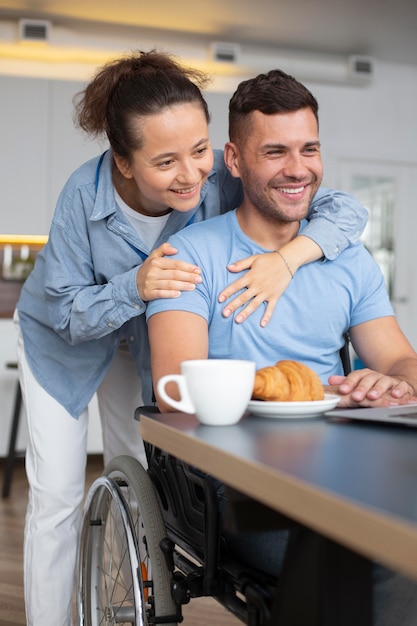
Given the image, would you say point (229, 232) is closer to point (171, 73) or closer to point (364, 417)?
point (171, 73)

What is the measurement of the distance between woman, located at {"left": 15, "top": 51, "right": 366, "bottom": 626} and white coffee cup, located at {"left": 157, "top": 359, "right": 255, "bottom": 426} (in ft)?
1.56

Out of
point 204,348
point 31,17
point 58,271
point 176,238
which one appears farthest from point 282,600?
point 31,17

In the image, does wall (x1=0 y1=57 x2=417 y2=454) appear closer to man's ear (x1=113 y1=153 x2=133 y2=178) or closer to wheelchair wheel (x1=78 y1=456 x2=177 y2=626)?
man's ear (x1=113 y1=153 x2=133 y2=178)

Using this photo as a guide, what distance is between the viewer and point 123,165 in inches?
66.3

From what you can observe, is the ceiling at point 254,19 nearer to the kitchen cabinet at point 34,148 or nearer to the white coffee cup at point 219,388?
the kitchen cabinet at point 34,148

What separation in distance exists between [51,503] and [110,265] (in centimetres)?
58

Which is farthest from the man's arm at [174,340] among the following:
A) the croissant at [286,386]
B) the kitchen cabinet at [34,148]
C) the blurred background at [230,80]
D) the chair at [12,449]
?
the kitchen cabinet at [34,148]

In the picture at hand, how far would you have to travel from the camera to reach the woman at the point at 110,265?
4.91 feet

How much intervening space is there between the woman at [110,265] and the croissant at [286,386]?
1.31 ft

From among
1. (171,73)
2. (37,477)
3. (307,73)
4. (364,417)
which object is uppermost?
(307,73)

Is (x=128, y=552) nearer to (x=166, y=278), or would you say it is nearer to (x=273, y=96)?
(x=166, y=278)

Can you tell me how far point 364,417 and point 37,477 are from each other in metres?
1.14

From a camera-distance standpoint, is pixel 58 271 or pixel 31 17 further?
pixel 31 17

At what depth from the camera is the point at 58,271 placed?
1678 millimetres
